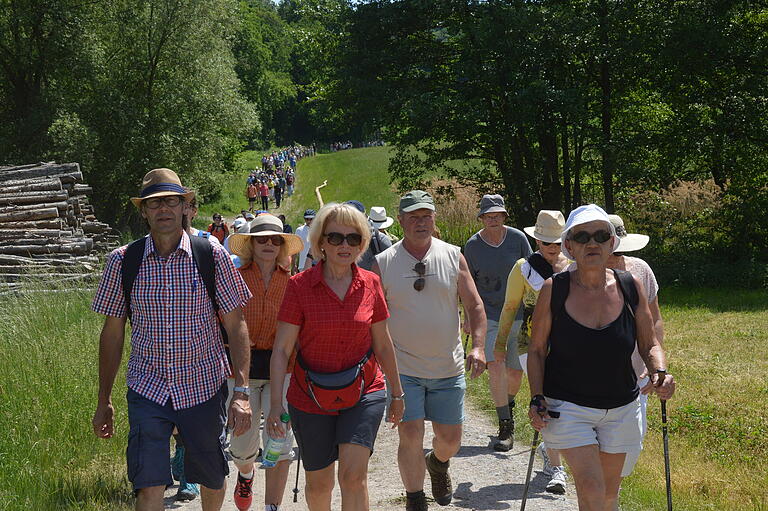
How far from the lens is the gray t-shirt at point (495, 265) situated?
8.12m

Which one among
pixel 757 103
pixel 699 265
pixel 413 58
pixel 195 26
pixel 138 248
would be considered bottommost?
pixel 699 265

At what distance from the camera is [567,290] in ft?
15.2

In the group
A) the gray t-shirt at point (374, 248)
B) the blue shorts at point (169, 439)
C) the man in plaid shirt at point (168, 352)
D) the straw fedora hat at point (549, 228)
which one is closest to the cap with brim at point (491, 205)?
the gray t-shirt at point (374, 248)

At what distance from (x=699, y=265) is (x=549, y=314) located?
19514 millimetres

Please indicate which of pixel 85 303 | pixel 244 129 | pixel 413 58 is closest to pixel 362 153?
pixel 244 129

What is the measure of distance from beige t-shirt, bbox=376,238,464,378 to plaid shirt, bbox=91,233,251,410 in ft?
4.53

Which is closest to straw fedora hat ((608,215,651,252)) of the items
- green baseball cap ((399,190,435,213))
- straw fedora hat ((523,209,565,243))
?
straw fedora hat ((523,209,565,243))

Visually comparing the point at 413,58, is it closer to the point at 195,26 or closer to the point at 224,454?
the point at 195,26

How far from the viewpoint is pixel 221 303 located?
467 cm

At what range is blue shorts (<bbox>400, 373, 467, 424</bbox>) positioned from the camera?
5684mm

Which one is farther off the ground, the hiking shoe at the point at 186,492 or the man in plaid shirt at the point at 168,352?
the man in plaid shirt at the point at 168,352

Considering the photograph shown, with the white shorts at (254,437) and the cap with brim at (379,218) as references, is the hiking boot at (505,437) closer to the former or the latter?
the white shorts at (254,437)

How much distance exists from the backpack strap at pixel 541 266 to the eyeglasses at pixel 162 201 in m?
2.76

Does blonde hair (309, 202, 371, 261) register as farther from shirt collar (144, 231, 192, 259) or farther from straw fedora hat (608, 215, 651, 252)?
straw fedora hat (608, 215, 651, 252)
